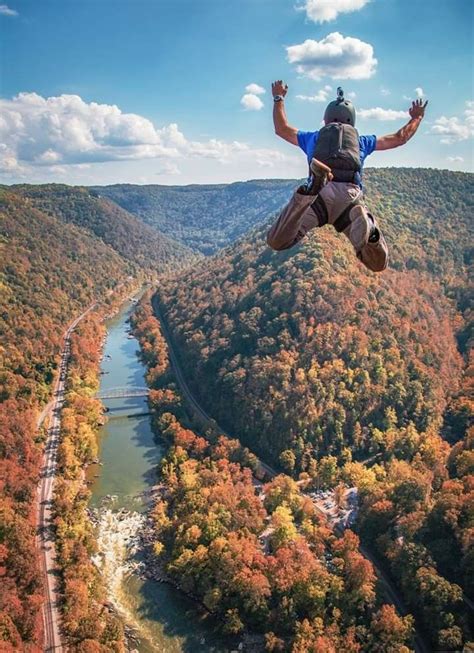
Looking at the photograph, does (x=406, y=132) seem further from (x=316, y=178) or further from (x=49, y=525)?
(x=49, y=525)

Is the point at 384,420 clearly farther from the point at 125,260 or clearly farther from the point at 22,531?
the point at 125,260

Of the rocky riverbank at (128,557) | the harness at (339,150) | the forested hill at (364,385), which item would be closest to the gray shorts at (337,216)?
the harness at (339,150)

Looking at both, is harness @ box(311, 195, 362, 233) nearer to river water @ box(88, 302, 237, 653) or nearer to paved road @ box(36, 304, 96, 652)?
river water @ box(88, 302, 237, 653)

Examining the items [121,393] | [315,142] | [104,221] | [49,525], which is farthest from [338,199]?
[104,221]

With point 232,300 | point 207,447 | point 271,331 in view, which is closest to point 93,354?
point 232,300

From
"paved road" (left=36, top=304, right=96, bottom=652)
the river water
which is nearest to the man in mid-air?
the river water
